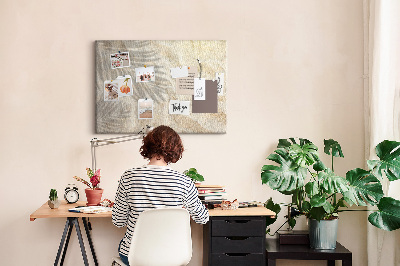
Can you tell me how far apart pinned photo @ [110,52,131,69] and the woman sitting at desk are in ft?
4.28

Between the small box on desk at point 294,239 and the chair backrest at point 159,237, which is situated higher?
the chair backrest at point 159,237

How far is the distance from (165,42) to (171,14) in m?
0.23

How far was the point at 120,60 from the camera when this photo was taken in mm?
3928

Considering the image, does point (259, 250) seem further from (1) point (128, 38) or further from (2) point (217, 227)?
(1) point (128, 38)

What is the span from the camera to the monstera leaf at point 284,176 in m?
3.45

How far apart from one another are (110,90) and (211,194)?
1093 mm

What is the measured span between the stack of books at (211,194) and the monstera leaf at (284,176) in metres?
0.33

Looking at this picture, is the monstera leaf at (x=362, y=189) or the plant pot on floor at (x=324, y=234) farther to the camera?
the plant pot on floor at (x=324, y=234)

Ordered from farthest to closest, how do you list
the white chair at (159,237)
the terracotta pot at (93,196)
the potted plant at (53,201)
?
the terracotta pot at (93,196) < the potted plant at (53,201) < the white chair at (159,237)

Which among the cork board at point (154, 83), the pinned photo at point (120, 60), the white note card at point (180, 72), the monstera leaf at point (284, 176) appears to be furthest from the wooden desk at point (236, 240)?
the pinned photo at point (120, 60)

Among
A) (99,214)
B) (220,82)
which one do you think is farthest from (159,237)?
(220,82)

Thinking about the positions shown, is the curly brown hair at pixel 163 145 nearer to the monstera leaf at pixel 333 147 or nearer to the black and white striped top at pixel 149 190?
the black and white striped top at pixel 149 190

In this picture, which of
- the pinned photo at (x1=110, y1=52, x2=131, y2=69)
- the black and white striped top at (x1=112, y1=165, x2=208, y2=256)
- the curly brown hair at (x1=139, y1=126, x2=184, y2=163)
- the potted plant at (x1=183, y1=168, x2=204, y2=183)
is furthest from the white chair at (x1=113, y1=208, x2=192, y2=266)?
the pinned photo at (x1=110, y1=52, x2=131, y2=69)

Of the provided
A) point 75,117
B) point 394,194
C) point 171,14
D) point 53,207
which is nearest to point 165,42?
point 171,14
